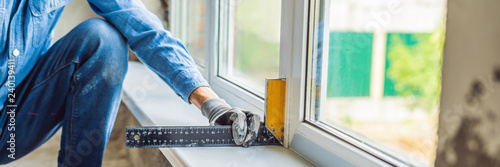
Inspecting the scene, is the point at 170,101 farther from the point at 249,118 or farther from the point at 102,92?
the point at 249,118

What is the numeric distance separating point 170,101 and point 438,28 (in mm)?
1089

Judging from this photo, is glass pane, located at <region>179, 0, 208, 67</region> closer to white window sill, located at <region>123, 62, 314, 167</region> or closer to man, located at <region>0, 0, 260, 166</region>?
white window sill, located at <region>123, 62, 314, 167</region>

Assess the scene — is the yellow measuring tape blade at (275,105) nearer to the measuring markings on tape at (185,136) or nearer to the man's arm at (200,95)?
the measuring markings on tape at (185,136)

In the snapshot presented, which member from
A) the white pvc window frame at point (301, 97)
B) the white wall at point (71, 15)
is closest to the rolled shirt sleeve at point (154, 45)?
the white pvc window frame at point (301, 97)

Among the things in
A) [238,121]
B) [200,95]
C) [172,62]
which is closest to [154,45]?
[172,62]

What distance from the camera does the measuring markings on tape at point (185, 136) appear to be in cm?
95

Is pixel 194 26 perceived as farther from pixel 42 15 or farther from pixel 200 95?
pixel 200 95

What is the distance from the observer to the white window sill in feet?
2.96

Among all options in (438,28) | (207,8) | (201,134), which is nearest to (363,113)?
(438,28)

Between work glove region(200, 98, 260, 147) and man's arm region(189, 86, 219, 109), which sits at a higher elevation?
man's arm region(189, 86, 219, 109)

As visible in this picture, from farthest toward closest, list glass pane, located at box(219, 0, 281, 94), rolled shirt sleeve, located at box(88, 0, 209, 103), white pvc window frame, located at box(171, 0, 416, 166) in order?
glass pane, located at box(219, 0, 281, 94) → rolled shirt sleeve, located at box(88, 0, 209, 103) → white pvc window frame, located at box(171, 0, 416, 166)

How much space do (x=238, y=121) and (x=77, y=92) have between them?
477mm

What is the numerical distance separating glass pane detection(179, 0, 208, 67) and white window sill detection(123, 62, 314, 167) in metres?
0.18

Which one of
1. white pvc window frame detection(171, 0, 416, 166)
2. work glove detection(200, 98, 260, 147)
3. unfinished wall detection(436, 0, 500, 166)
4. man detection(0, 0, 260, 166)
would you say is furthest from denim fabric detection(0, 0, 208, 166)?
unfinished wall detection(436, 0, 500, 166)
